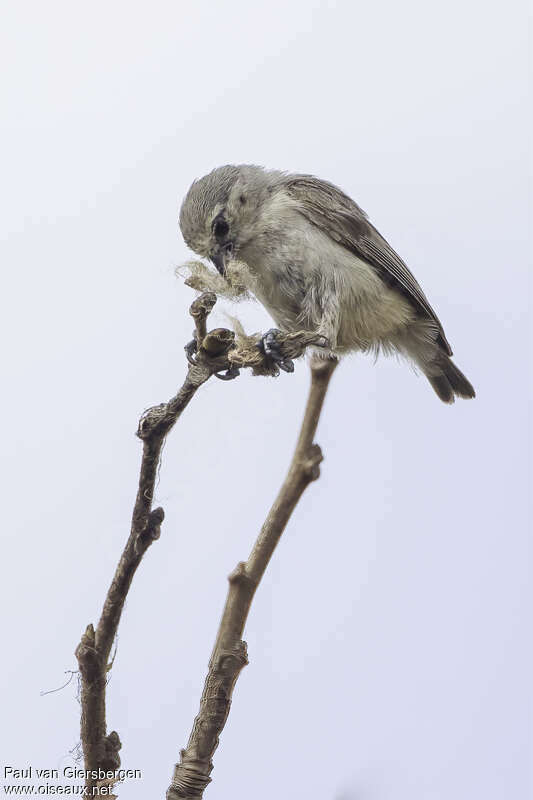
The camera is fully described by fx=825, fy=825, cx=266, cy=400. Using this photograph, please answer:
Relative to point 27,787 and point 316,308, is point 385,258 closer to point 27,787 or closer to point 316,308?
point 316,308

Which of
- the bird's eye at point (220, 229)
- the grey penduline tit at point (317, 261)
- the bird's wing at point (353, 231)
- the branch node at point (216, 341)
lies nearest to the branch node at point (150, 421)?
the branch node at point (216, 341)

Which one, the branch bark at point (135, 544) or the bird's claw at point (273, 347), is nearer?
the branch bark at point (135, 544)

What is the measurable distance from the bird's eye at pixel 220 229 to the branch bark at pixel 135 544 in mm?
636

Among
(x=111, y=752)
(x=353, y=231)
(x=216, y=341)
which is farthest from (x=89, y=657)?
(x=353, y=231)

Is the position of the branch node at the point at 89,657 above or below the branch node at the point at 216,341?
below

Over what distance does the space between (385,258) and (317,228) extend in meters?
0.18

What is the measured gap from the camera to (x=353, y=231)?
6.28 feet

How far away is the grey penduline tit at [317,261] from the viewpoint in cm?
177

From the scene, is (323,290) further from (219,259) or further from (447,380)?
(447,380)

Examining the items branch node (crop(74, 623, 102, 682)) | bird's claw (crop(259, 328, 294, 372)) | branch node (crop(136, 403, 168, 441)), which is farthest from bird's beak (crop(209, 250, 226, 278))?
branch node (crop(74, 623, 102, 682))

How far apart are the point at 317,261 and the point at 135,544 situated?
89 centimetres

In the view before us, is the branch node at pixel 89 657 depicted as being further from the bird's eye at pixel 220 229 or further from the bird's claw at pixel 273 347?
the bird's eye at pixel 220 229

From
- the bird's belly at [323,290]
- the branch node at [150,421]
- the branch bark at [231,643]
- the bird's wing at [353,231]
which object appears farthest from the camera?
the bird's wing at [353,231]

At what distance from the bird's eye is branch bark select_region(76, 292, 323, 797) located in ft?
2.09
